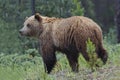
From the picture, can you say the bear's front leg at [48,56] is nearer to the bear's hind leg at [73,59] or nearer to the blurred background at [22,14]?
the bear's hind leg at [73,59]

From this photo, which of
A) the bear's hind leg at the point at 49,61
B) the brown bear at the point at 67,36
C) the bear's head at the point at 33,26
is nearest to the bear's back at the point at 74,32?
the brown bear at the point at 67,36

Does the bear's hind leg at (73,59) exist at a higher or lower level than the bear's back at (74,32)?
lower

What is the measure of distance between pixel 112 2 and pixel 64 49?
25640 millimetres

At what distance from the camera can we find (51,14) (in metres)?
19.3

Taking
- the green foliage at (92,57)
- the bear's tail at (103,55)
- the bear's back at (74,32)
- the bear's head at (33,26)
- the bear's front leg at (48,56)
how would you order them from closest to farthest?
the green foliage at (92,57) < the bear's back at (74,32) < the bear's tail at (103,55) < the bear's front leg at (48,56) < the bear's head at (33,26)

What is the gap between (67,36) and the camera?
11.2 m

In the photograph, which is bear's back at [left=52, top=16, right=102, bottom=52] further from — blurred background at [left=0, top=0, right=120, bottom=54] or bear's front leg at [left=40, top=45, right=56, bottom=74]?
blurred background at [left=0, top=0, right=120, bottom=54]

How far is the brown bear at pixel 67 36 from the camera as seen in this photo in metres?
10.9

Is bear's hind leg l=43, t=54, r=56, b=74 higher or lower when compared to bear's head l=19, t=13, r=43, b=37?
lower

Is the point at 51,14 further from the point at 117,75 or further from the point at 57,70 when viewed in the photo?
the point at 117,75

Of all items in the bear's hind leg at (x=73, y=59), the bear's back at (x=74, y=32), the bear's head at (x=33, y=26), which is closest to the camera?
the bear's back at (x=74, y=32)

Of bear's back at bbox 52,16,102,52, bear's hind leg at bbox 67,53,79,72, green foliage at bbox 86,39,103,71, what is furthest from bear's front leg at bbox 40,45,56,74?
green foliage at bbox 86,39,103,71

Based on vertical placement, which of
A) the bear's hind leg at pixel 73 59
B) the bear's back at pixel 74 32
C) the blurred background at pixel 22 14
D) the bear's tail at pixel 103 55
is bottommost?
the blurred background at pixel 22 14

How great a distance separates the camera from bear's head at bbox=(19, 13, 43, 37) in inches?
509
